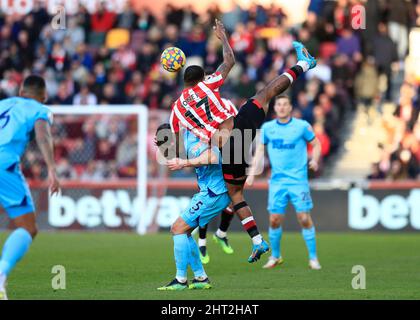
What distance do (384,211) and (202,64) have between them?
6473mm

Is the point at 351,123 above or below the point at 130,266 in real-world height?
above

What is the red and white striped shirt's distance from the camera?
39.0ft

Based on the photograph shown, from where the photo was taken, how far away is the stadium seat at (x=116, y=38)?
2773 cm

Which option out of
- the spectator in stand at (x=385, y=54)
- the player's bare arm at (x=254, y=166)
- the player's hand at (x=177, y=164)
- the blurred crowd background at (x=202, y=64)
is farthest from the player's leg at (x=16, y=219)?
the spectator in stand at (x=385, y=54)

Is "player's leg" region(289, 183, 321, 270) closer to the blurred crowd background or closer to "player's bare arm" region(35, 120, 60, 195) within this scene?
"player's bare arm" region(35, 120, 60, 195)

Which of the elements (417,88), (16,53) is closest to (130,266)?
(417,88)

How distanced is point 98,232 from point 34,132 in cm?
1305

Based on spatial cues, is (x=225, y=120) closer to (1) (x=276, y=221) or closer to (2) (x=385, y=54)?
(1) (x=276, y=221)

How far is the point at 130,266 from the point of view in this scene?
14.9m

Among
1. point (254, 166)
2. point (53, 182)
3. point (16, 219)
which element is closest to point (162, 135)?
point (53, 182)

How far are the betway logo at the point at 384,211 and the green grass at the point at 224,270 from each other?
4.07ft

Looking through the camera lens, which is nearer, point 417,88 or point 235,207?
point 235,207
